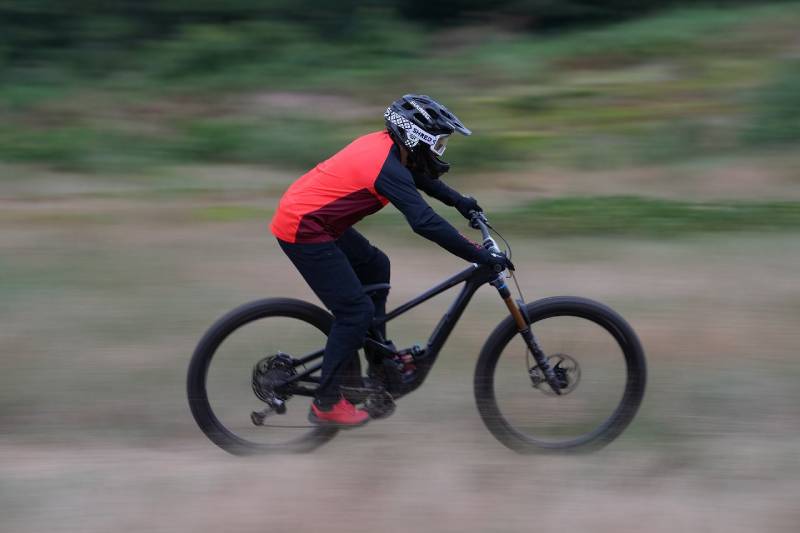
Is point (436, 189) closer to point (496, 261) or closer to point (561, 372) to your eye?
point (496, 261)

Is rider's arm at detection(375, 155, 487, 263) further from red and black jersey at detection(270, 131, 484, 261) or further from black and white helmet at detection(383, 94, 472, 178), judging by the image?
black and white helmet at detection(383, 94, 472, 178)

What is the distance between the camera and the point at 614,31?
43.3ft

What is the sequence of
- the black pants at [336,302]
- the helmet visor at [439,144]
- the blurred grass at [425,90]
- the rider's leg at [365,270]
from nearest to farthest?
the helmet visor at [439,144], the black pants at [336,302], the rider's leg at [365,270], the blurred grass at [425,90]

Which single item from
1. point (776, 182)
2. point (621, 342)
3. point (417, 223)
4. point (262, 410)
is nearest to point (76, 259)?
point (262, 410)

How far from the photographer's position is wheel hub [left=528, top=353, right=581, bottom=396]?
15.9ft

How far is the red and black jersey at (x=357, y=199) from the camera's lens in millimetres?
4496

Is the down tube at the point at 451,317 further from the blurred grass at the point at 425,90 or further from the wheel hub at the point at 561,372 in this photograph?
the blurred grass at the point at 425,90

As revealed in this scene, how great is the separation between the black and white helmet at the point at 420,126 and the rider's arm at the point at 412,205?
0.12 m

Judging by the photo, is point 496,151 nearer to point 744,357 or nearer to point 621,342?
point 744,357

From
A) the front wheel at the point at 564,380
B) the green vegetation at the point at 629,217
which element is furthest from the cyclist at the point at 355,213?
the green vegetation at the point at 629,217

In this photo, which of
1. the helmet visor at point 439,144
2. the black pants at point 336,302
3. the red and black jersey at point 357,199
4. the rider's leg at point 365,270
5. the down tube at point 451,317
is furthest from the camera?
the rider's leg at point 365,270

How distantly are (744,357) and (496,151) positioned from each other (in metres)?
4.22

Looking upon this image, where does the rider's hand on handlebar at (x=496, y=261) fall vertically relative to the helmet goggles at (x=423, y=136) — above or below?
below

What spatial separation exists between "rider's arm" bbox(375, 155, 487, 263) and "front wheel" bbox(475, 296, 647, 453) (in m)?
0.53
